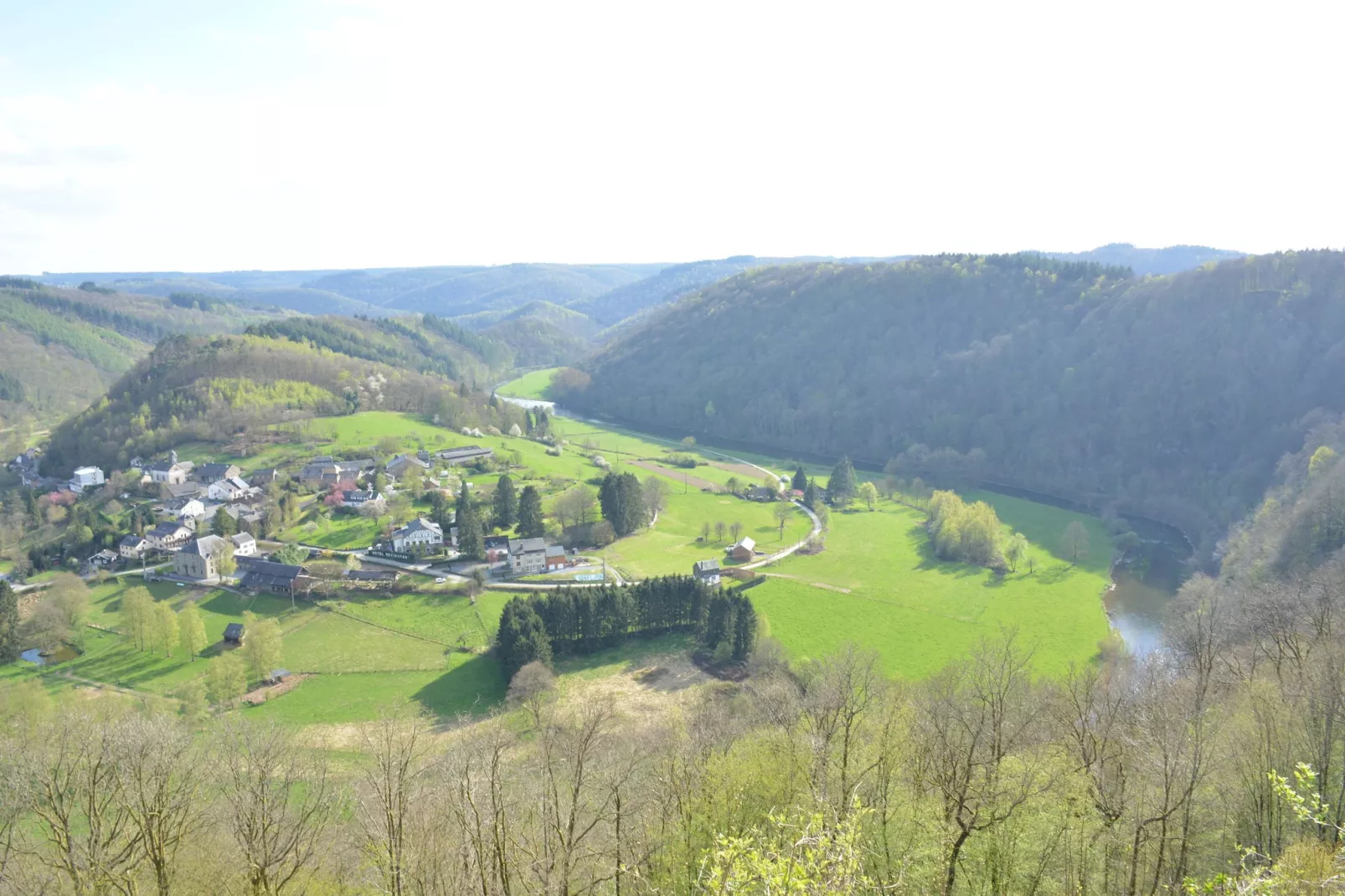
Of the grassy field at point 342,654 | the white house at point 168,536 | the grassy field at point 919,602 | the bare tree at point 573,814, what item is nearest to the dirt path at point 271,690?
the grassy field at point 342,654

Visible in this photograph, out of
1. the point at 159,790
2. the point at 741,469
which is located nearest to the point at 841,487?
the point at 741,469

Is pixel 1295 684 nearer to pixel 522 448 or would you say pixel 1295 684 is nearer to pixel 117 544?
pixel 117 544

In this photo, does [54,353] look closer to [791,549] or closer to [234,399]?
[234,399]

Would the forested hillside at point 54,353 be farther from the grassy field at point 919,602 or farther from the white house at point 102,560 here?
the grassy field at point 919,602

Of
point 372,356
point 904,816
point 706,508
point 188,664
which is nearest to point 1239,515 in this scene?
point 706,508

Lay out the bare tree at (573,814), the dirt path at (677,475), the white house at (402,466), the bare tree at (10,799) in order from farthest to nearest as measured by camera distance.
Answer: the dirt path at (677,475), the white house at (402,466), the bare tree at (10,799), the bare tree at (573,814)
